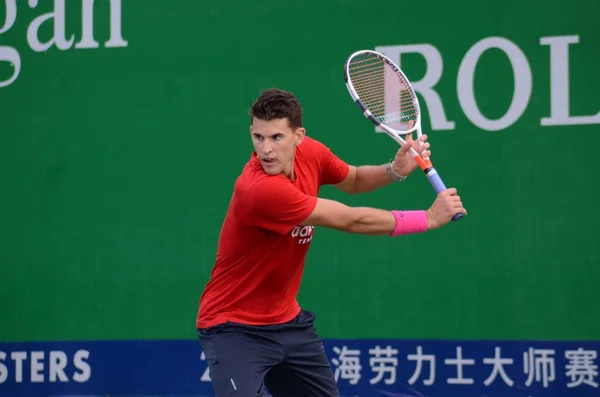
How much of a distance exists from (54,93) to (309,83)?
4.61 feet

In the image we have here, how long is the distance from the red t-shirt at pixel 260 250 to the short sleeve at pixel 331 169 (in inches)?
6.6

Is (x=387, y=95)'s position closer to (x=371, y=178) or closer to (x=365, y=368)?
(x=371, y=178)

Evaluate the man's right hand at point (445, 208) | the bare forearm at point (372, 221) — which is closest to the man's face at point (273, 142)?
the bare forearm at point (372, 221)

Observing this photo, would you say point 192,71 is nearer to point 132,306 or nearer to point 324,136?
point 324,136

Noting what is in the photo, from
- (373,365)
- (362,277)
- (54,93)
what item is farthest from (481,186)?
(54,93)

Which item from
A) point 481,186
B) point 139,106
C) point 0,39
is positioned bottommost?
point 481,186

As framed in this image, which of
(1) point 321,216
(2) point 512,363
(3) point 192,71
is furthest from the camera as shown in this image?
(3) point 192,71

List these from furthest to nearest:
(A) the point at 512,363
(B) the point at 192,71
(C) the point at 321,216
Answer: (B) the point at 192,71 < (A) the point at 512,363 < (C) the point at 321,216

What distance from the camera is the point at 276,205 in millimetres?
3338

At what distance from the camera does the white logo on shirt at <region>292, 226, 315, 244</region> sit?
3.50 m

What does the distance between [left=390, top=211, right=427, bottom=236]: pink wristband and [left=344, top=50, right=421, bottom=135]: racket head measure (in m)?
→ 0.43

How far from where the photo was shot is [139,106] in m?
5.24

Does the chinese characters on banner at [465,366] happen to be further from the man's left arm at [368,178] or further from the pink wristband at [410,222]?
the pink wristband at [410,222]

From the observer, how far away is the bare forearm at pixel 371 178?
12.6ft
